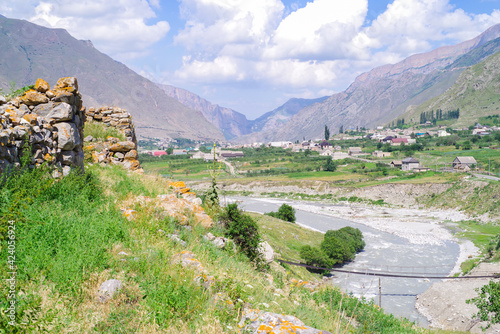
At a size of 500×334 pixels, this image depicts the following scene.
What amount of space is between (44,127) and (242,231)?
7392mm

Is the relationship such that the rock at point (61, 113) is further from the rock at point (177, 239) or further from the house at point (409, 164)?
the house at point (409, 164)

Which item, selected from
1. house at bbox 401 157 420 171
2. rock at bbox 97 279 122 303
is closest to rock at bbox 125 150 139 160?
rock at bbox 97 279 122 303

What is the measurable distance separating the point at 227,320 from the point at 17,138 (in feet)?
21.3

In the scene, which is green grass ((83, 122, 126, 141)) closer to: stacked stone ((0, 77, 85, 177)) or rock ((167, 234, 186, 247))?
stacked stone ((0, 77, 85, 177))

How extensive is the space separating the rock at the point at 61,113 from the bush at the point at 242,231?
247 inches

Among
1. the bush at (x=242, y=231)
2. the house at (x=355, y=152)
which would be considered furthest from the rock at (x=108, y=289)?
the house at (x=355, y=152)

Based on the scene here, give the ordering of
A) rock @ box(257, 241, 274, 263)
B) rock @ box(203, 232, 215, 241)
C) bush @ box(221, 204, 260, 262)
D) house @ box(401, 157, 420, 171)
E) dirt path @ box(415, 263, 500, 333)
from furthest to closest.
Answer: house @ box(401, 157, 420, 171) < dirt path @ box(415, 263, 500, 333) < rock @ box(257, 241, 274, 263) < bush @ box(221, 204, 260, 262) < rock @ box(203, 232, 215, 241)

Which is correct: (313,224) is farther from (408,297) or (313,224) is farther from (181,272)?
(181,272)

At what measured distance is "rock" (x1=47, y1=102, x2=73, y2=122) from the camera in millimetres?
9523

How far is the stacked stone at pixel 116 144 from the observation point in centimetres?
1518

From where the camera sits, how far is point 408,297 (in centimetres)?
3516

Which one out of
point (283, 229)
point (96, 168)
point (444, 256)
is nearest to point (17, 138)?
point (96, 168)

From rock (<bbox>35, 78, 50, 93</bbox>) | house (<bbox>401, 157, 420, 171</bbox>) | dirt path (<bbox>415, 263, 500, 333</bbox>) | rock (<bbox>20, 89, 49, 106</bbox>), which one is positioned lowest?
dirt path (<bbox>415, 263, 500, 333</bbox>)

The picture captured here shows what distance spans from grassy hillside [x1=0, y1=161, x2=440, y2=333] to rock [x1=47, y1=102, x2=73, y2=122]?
8.00 feet
